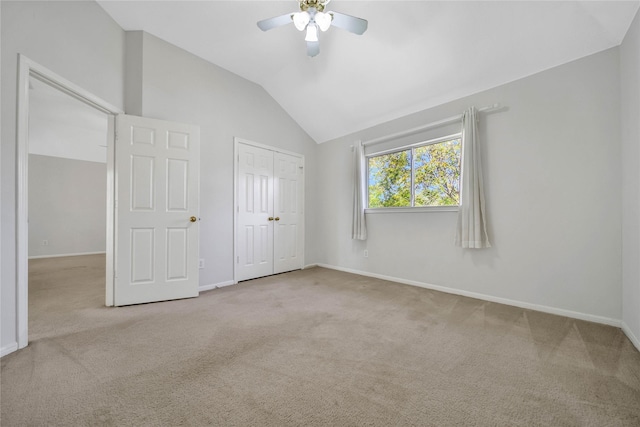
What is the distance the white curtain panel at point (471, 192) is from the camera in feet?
9.34

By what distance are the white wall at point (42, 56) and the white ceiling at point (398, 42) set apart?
1.28ft

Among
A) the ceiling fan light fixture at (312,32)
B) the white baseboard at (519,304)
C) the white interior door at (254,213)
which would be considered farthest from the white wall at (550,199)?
the white interior door at (254,213)

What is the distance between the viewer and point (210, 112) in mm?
3467

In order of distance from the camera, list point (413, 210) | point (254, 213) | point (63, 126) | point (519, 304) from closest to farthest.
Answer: point (519, 304) < point (413, 210) < point (254, 213) < point (63, 126)

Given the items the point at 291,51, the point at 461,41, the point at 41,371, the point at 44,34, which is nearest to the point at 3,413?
the point at 41,371

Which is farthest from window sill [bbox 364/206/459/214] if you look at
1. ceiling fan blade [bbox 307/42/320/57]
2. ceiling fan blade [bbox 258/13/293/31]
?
ceiling fan blade [bbox 258/13/293/31]

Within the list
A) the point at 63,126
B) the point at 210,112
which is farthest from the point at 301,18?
the point at 63,126

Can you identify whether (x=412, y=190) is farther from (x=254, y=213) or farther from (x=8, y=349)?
(x=8, y=349)

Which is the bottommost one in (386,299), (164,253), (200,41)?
(386,299)

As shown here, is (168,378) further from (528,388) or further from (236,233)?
(236,233)

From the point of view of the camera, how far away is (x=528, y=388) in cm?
140

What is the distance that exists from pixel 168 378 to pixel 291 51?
372cm

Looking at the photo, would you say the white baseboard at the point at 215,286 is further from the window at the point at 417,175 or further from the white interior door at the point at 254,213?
the window at the point at 417,175

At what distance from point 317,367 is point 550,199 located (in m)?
2.78
